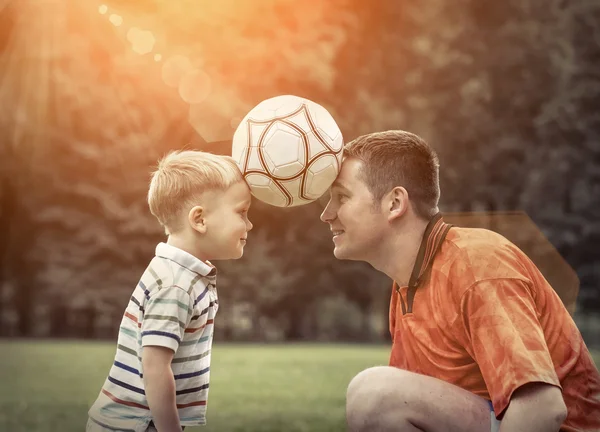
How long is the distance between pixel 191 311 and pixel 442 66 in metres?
12.4

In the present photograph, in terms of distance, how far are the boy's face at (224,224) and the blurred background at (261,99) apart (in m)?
10.5

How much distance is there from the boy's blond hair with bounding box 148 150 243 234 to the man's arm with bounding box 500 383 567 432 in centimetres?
114

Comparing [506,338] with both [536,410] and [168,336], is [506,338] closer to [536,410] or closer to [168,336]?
[536,410]

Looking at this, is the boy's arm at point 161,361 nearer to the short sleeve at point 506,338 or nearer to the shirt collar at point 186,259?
the shirt collar at point 186,259

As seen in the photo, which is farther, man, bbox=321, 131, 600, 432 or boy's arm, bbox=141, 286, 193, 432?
boy's arm, bbox=141, 286, 193, 432

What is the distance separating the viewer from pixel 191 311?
2.28 meters

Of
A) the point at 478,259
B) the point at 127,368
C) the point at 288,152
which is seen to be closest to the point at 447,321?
the point at 478,259

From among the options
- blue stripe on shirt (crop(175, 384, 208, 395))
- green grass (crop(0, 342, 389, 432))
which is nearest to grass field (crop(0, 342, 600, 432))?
green grass (crop(0, 342, 389, 432))

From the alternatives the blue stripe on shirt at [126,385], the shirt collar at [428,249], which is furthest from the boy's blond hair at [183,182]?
the shirt collar at [428,249]

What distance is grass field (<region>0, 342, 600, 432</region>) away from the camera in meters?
4.46

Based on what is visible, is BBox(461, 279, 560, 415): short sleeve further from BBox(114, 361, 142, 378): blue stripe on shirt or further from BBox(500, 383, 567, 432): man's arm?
BBox(114, 361, 142, 378): blue stripe on shirt

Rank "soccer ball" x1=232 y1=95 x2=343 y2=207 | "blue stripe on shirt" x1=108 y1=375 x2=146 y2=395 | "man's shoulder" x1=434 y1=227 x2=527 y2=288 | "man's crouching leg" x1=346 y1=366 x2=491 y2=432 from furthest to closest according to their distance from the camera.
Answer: "soccer ball" x1=232 y1=95 x2=343 y2=207 < "blue stripe on shirt" x1=108 y1=375 x2=146 y2=395 < "man's crouching leg" x1=346 y1=366 x2=491 y2=432 < "man's shoulder" x1=434 y1=227 x2=527 y2=288

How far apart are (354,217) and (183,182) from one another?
0.58 metres

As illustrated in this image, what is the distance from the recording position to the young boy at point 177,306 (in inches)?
86.1
